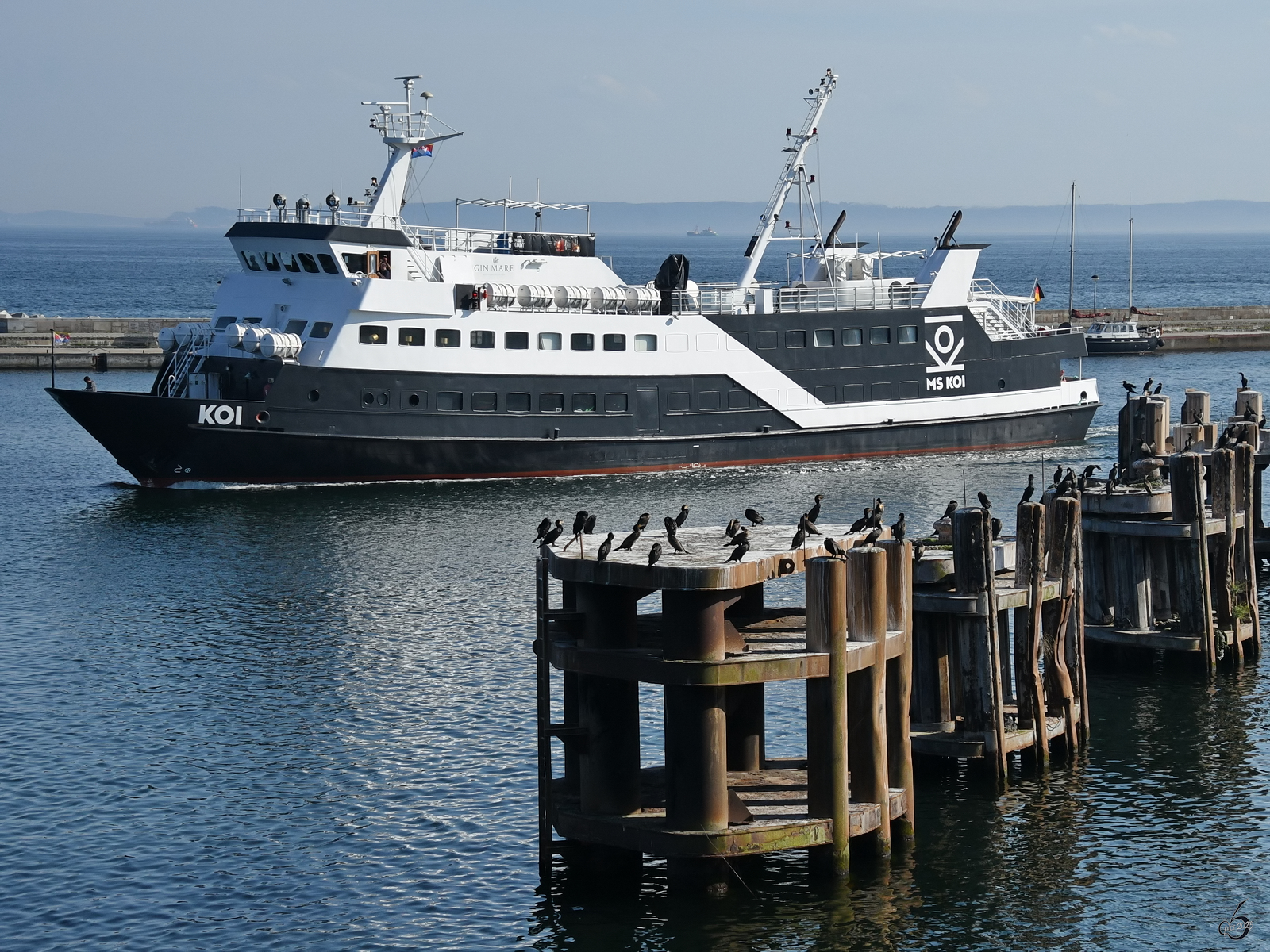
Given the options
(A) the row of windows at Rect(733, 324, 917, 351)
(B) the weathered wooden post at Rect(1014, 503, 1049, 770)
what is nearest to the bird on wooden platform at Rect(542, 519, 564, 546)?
(B) the weathered wooden post at Rect(1014, 503, 1049, 770)

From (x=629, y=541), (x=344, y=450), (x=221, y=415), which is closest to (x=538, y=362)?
(x=344, y=450)

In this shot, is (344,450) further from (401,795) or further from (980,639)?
(980,639)

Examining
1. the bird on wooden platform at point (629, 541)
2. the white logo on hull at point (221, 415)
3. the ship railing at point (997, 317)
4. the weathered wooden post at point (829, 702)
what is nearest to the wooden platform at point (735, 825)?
the weathered wooden post at point (829, 702)

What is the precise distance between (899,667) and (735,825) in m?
2.51

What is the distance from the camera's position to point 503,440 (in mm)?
Answer: 42125

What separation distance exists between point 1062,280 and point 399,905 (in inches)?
6603

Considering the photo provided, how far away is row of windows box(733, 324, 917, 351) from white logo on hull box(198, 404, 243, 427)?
14.4 meters

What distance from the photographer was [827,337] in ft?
152

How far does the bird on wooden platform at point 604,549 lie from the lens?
50.6 ft

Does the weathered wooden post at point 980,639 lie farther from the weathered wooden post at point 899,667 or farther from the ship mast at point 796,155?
the ship mast at point 796,155

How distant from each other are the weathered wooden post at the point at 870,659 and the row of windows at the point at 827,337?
2946 cm

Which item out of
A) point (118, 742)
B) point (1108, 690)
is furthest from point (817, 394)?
point (118, 742)

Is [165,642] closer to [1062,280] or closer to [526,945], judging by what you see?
[526,945]

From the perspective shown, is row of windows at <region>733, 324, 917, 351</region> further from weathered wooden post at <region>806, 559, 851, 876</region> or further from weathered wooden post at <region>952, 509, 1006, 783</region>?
weathered wooden post at <region>806, 559, 851, 876</region>
